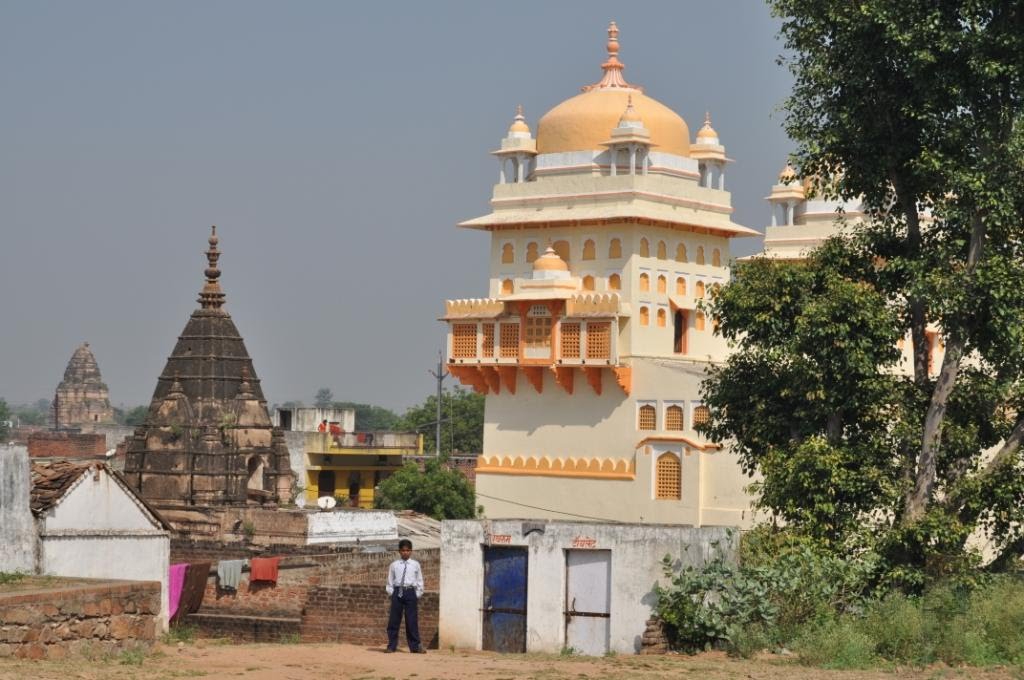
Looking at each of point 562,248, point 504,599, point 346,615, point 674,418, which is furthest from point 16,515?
point 562,248

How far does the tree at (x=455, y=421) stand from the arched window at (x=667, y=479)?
4507 centimetres

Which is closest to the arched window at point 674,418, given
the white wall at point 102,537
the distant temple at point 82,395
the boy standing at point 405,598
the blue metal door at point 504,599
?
the white wall at point 102,537

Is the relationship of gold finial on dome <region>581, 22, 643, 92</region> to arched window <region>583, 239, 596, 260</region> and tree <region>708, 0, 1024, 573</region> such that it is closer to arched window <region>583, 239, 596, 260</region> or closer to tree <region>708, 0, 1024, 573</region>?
arched window <region>583, 239, 596, 260</region>

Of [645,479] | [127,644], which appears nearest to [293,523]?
[645,479]

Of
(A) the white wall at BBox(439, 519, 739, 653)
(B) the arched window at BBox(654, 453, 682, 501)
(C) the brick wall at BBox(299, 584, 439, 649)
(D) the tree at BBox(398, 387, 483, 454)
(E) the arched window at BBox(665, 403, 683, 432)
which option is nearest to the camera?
(A) the white wall at BBox(439, 519, 739, 653)

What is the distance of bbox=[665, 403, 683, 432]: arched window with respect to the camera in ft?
146

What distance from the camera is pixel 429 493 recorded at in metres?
61.2

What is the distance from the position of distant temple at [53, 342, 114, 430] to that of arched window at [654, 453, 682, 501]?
96.5 meters

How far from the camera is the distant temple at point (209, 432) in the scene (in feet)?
141

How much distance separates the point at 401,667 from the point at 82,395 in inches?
4982

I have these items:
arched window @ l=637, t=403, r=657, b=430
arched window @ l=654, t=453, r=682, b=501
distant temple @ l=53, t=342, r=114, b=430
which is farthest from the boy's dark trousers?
distant temple @ l=53, t=342, r=114, b=430

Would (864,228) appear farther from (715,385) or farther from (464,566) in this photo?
(464,566)

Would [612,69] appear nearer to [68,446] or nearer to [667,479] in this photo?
[667,479]

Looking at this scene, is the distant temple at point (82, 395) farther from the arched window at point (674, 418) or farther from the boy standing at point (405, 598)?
the boy standing at point (405, 598)
